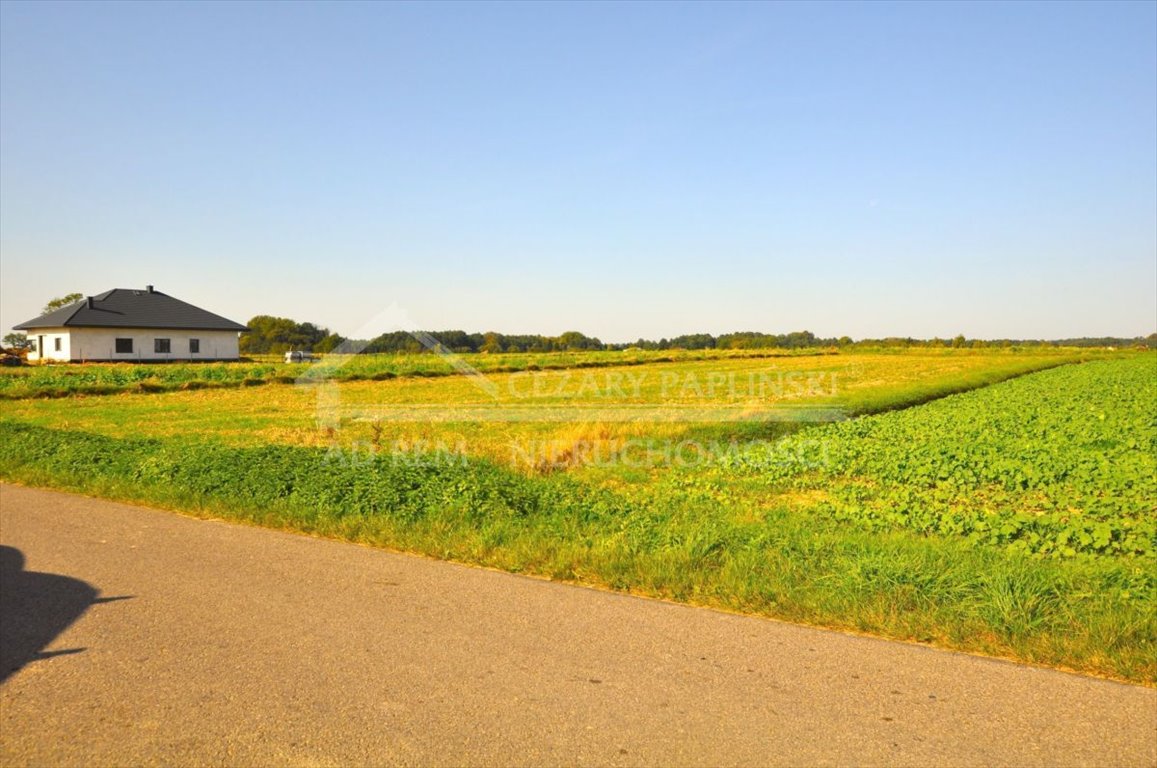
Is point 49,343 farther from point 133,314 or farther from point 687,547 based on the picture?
point 687,547

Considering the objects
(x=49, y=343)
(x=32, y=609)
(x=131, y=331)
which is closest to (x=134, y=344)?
(x=131, y=331)

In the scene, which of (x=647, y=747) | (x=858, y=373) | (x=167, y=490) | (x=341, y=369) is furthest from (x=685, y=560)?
(x=858, y=373)

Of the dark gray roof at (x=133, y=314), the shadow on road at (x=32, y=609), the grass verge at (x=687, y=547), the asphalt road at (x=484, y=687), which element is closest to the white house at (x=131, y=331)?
the dark gray roof at (x=133, y=314)

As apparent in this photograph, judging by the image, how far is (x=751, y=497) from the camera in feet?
40.4

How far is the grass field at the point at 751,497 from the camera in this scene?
→ 6.45m

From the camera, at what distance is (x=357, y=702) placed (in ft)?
15.2

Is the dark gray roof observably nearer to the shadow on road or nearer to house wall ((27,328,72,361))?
house wall ((27,328,72,361))

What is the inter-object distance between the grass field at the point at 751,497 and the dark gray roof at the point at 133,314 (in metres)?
39.2

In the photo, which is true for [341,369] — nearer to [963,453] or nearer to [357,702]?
[963,453]

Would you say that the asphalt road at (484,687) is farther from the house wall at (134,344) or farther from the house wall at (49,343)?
the house wall at (49,343)

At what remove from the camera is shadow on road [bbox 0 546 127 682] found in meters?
5.42

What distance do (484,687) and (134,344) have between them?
216 ft

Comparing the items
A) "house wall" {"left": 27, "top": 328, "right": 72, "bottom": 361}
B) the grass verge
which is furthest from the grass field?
"house wall" {"left": 27, "top": 328, "right": 72, "bottom": 361}

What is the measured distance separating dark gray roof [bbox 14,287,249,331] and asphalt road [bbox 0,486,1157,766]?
202 feet
